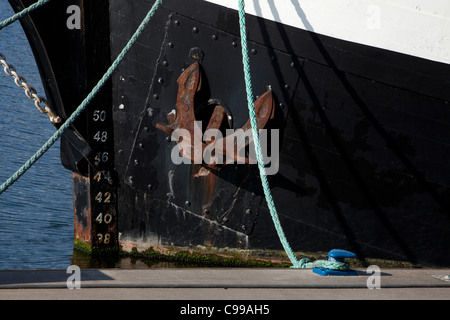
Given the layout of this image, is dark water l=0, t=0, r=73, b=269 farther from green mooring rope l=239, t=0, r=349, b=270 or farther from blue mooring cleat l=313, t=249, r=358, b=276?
blue mooring cleat l=313, t=249, r=358, b=276

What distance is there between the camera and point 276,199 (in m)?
4.77

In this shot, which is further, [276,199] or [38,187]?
[38,187]

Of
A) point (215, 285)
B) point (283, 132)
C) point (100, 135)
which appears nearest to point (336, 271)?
point (215, 285)

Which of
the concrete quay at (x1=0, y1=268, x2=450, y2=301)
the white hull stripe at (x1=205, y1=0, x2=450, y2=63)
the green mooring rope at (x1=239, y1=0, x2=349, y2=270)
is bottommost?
the concrete quay at (x1=0, y1=268, x2=450, y2=301)

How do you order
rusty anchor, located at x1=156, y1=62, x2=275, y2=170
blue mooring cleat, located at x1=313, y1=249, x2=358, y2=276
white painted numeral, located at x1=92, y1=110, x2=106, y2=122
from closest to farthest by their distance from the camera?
blue mooring cleat, located at x1=313, y1=249, x2=358, y2=276, rusty anchor, located at x1=156, y1=62, x2=275, y2=170, white painted numeral, located at x1=92, y1=110, x2=106, y2=122

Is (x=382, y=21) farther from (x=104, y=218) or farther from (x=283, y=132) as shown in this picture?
(x=104, y=218)

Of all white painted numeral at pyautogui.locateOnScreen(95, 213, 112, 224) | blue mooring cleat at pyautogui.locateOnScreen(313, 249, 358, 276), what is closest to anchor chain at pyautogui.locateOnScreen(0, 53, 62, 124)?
white painted numeral at pyautogui.locateOnScreen(95, 213, 112, 224)

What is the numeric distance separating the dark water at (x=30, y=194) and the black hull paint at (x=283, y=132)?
1533mm

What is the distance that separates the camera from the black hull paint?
4.36 m

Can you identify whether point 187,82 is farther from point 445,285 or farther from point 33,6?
point 445,285

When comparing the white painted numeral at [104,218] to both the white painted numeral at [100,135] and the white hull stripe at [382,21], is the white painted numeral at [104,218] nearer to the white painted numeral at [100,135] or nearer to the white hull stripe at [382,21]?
the white painted numeral at [100,135]

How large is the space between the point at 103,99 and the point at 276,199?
4.71 ft

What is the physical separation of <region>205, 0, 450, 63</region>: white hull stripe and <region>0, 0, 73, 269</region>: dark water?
3008 millimetres
